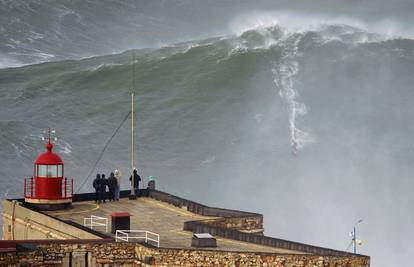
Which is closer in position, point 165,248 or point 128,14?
point 165,248

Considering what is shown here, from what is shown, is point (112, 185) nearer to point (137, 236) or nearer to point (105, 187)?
point (105, 187)

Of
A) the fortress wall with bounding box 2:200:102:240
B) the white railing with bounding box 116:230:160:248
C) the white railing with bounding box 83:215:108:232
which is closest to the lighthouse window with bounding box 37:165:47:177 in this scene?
the fortress wall with bounding box 2:200:102:240

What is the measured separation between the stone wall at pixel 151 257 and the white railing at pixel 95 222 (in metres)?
4.27

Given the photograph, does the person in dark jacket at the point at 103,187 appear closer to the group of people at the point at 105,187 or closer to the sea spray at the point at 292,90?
the group of people at the point at 105,187

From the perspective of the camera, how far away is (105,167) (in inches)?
2403

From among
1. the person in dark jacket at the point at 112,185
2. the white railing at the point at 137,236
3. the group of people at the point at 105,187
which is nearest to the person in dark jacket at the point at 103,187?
the group of people at the point at 105,187

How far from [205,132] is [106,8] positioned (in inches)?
1265

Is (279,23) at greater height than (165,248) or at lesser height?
greater

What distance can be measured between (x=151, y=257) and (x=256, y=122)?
4186cm

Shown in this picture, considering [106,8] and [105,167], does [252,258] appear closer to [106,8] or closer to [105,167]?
[105,167]

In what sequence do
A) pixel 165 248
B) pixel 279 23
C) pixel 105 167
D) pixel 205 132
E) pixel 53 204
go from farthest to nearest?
pixel 279 23
pixel 205 132
pixel 105 167
pixel 53 204
pixel 165 248

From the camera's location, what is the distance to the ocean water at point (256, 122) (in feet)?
188

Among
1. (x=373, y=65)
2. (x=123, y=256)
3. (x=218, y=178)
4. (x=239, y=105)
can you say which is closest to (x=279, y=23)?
(x=373, y=65)

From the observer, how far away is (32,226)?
35.0 m
